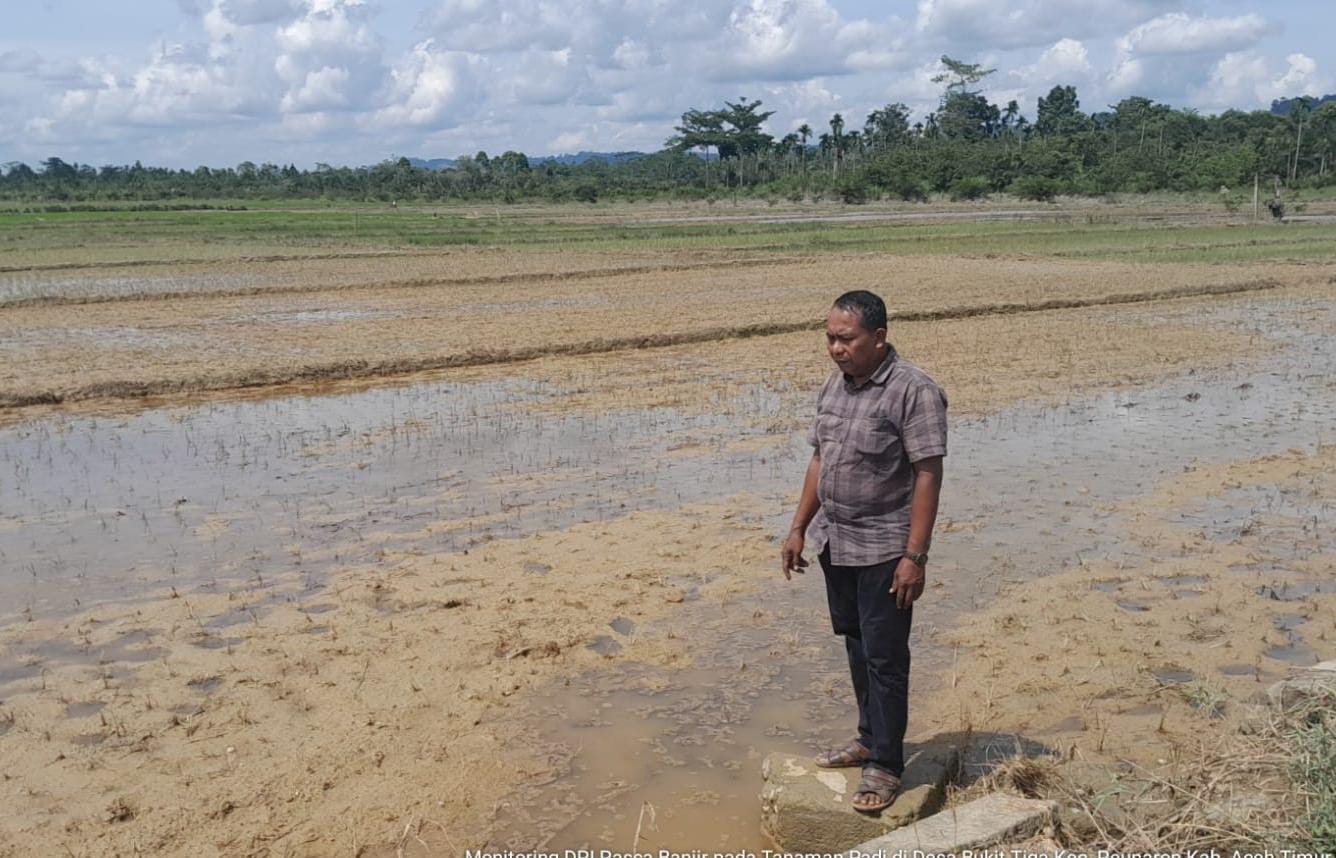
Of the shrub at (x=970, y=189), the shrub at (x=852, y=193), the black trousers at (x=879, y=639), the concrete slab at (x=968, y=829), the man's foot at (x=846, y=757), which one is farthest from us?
the shrub at (x=852, y=193)

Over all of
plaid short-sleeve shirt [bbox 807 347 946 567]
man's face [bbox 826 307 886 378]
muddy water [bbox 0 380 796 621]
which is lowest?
muddy water [bbox 0 380 796 621]

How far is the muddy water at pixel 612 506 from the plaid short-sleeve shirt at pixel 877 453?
1048mm

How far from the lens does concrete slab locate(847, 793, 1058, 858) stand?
3201 millimetres

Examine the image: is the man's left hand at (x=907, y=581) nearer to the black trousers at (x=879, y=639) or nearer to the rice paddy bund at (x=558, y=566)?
the black trousers at (x=879, y=639)

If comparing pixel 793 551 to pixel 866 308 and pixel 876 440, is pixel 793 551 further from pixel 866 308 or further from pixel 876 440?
pixel 866 308

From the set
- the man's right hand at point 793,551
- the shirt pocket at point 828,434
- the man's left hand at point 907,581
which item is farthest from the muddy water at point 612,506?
the shirt pocket at point 828,434

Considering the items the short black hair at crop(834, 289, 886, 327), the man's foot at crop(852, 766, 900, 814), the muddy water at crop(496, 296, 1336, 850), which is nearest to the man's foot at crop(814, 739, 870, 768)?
the man's foot at crop(852, 766, 900, 814)

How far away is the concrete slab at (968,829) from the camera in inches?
126

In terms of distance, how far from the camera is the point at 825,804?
3.50m

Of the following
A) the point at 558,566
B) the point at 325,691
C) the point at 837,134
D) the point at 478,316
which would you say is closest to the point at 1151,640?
the point at 558,566

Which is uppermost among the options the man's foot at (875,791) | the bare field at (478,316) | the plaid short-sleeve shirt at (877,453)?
the plaid short-sleeve shirt at (877,453)

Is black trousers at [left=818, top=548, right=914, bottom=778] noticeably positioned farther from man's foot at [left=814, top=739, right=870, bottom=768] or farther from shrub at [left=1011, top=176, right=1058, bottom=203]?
shrub at [left=1011, top=176, right=1058, bottom=203]

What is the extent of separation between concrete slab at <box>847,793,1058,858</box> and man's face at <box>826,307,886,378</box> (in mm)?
1348

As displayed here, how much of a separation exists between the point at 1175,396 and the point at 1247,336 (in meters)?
4.43
